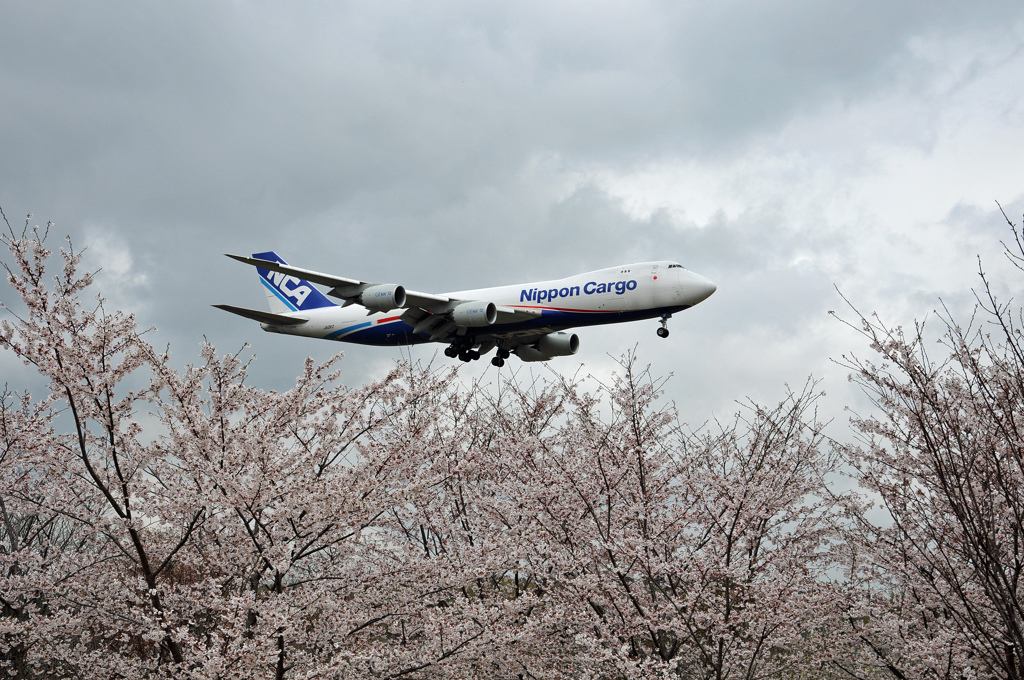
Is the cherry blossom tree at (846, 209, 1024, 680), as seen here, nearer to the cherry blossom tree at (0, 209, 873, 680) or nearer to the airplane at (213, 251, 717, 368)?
the cherry blossom tree at (0, 209, 873, 680)

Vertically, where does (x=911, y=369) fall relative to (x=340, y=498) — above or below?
above

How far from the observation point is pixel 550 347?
30.7 meters

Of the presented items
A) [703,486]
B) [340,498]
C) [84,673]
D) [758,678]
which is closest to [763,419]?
[703,486]

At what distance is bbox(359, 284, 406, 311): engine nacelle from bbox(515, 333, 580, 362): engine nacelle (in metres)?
8.09

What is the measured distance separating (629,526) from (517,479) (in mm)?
1953

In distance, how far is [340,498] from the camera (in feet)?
29.7

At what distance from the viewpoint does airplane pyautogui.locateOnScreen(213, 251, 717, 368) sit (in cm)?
2441

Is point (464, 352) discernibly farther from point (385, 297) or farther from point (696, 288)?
point (696, 288)

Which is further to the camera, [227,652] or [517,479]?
[517,479]

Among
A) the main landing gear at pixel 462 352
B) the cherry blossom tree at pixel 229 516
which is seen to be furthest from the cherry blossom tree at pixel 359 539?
the main landing gear at pixel 462 352

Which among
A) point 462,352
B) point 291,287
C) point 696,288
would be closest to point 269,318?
point 291,287

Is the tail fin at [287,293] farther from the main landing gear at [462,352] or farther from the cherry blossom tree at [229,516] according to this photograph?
the cherry blossom tree at [229,516]

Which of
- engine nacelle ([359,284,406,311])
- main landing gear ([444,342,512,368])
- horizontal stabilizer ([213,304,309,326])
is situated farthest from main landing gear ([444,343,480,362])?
horizontal stabilizer ([213,304,309,326])

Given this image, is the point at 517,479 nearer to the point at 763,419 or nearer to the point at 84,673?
the point at 763,419
